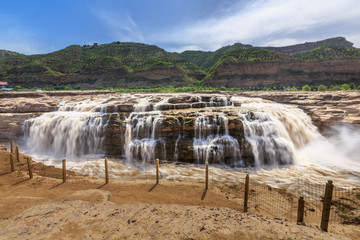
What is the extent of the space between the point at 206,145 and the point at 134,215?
25.6ft

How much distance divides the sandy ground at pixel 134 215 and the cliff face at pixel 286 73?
52.5 m

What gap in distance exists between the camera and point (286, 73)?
53.4 metres

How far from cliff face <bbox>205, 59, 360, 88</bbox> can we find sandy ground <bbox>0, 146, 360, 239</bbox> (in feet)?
172

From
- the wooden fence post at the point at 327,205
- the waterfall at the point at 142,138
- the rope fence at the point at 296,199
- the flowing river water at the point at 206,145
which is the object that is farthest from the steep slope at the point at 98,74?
the wooden fence post at the point at 327,205

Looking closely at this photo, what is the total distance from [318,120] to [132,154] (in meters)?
16.5

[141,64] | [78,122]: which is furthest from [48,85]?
[78,122]

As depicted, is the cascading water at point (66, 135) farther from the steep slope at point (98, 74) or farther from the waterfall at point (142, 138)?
the steep slope at point (98, 74)

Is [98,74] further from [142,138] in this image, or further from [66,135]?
[142,138]

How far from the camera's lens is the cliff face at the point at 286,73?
48531 mm

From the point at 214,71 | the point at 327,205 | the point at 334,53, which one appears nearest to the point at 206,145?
the point at 327,205

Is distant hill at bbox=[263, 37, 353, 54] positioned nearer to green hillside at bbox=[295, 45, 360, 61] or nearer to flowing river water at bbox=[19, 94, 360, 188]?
green hillside at bbox=[295, 45, 360, 61]

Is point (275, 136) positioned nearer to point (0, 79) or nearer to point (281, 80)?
point (281, 80)

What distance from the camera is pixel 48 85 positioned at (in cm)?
5706

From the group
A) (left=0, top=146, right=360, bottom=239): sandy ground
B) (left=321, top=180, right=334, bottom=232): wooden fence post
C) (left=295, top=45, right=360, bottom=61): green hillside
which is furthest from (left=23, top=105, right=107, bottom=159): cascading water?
(left=295, top=45, right=360, bottom=61): green hillside
